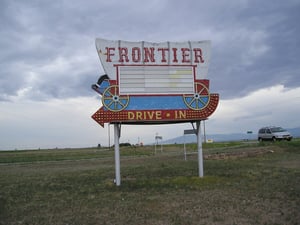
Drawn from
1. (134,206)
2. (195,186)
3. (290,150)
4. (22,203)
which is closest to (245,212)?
(134,206)

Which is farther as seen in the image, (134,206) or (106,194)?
(106,194)

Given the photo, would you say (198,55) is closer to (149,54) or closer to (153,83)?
(149,54)

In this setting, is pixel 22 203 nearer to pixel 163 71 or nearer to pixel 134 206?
pixel 134 206

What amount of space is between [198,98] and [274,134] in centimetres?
2392

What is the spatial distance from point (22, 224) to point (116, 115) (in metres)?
5.37

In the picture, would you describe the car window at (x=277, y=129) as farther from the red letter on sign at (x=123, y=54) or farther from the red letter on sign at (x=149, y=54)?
the red letter on sign at (x=123, y=54)

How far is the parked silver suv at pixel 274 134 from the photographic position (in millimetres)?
32344

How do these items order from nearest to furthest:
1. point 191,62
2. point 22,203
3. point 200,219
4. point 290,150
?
point 200,219
point 22,203
point 191,62
point 290,150

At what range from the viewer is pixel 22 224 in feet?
22.5

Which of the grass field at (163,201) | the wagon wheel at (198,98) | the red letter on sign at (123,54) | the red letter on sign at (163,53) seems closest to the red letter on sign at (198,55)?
the wagon wheel at (198,98)

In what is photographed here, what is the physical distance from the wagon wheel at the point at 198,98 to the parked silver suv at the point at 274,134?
23.5 metres

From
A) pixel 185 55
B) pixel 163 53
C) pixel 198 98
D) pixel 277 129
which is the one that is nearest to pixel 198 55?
pixel 185 55

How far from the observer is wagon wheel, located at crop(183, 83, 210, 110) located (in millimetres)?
11945

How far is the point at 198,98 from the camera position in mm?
12016
